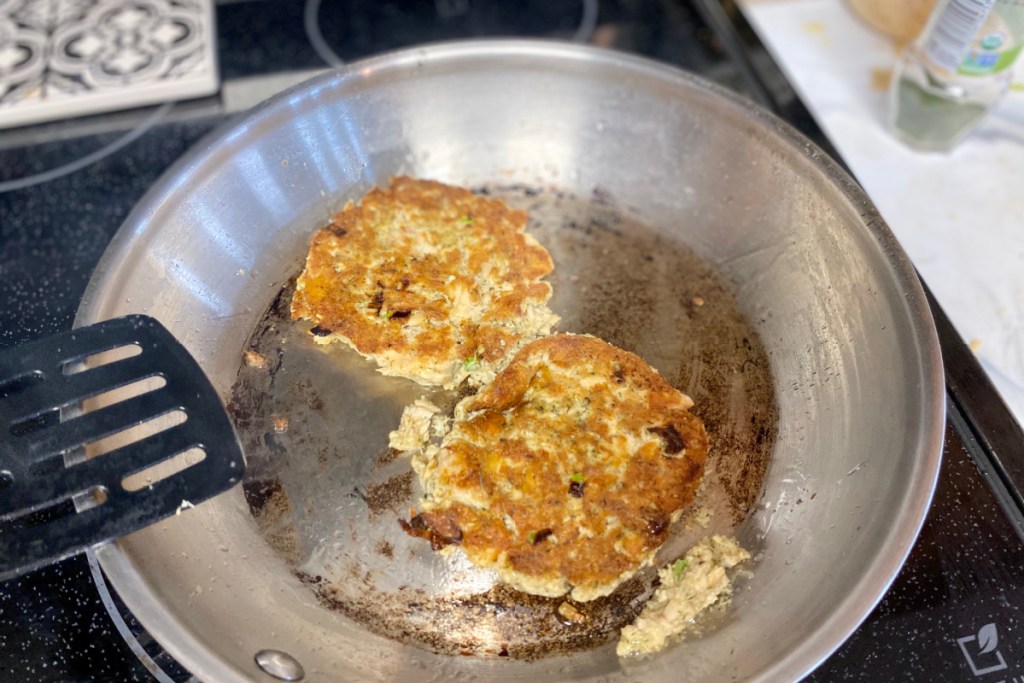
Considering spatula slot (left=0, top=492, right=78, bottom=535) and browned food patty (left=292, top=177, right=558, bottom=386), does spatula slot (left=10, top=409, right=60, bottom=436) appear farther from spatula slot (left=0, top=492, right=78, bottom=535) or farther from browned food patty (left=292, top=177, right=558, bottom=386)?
browned food patty (left=292, top=177, right=558, bottom=386)

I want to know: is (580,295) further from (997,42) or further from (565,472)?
(997,42)

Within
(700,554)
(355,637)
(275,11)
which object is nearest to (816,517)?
(700,554)

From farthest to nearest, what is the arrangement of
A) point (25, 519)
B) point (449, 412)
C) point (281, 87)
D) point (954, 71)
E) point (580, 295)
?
point (281, 87), point (954, 71), point (580, 295), point (449, 412), point (25, 519)

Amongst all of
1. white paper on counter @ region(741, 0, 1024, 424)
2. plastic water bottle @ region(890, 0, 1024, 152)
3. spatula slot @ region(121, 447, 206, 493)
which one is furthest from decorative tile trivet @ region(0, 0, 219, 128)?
plastic water bottle @ region(890, 0, 1024, 152)

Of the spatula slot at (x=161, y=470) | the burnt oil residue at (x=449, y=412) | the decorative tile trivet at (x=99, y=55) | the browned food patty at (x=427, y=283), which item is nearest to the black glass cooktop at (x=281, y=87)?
the decorative tile trivet at (x=99, y=55)

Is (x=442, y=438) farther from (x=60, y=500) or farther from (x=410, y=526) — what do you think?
(x=60, y=500)

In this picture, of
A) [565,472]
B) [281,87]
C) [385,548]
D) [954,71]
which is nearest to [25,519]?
[385,548]

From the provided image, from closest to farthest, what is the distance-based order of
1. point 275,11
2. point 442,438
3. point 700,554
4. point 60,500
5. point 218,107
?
1. point 60,500
2. point 700,554
3. point 442,438
4. point 218,107
5. point 275,11
